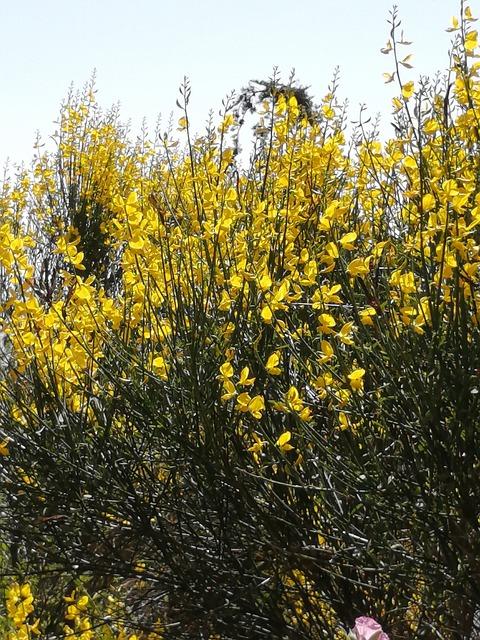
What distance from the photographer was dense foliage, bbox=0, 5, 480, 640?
7.34 feet

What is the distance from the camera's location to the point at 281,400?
98.4 inches

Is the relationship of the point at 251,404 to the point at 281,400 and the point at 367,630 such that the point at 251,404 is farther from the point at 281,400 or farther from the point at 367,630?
the point at 367,630

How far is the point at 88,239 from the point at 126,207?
4.81m

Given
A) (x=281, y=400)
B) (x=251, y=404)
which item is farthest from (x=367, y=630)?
(x=281, y=400)

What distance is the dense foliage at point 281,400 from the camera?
2.24 metres

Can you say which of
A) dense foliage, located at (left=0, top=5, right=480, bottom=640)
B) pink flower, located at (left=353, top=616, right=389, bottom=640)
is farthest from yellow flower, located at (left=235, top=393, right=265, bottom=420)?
pink flower, located at (left=353, top=616, right=389, bottom=640)

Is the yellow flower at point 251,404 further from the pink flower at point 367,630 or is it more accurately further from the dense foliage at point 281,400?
the pink flower at point 367,630

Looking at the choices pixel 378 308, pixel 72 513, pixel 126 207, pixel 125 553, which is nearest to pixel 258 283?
pixel 378 308

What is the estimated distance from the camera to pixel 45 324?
268 cm

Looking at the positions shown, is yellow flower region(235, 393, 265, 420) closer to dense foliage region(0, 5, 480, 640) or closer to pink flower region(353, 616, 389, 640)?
dense foliage region(0, 5, 480, 640)

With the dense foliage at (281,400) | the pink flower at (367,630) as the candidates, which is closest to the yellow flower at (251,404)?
the dense foliage at (281,400)

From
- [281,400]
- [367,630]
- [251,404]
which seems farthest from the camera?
[281,400]

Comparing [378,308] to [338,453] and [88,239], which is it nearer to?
[338,453]

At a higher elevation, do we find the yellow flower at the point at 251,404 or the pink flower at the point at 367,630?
the yellow flower at the point at 251,404
